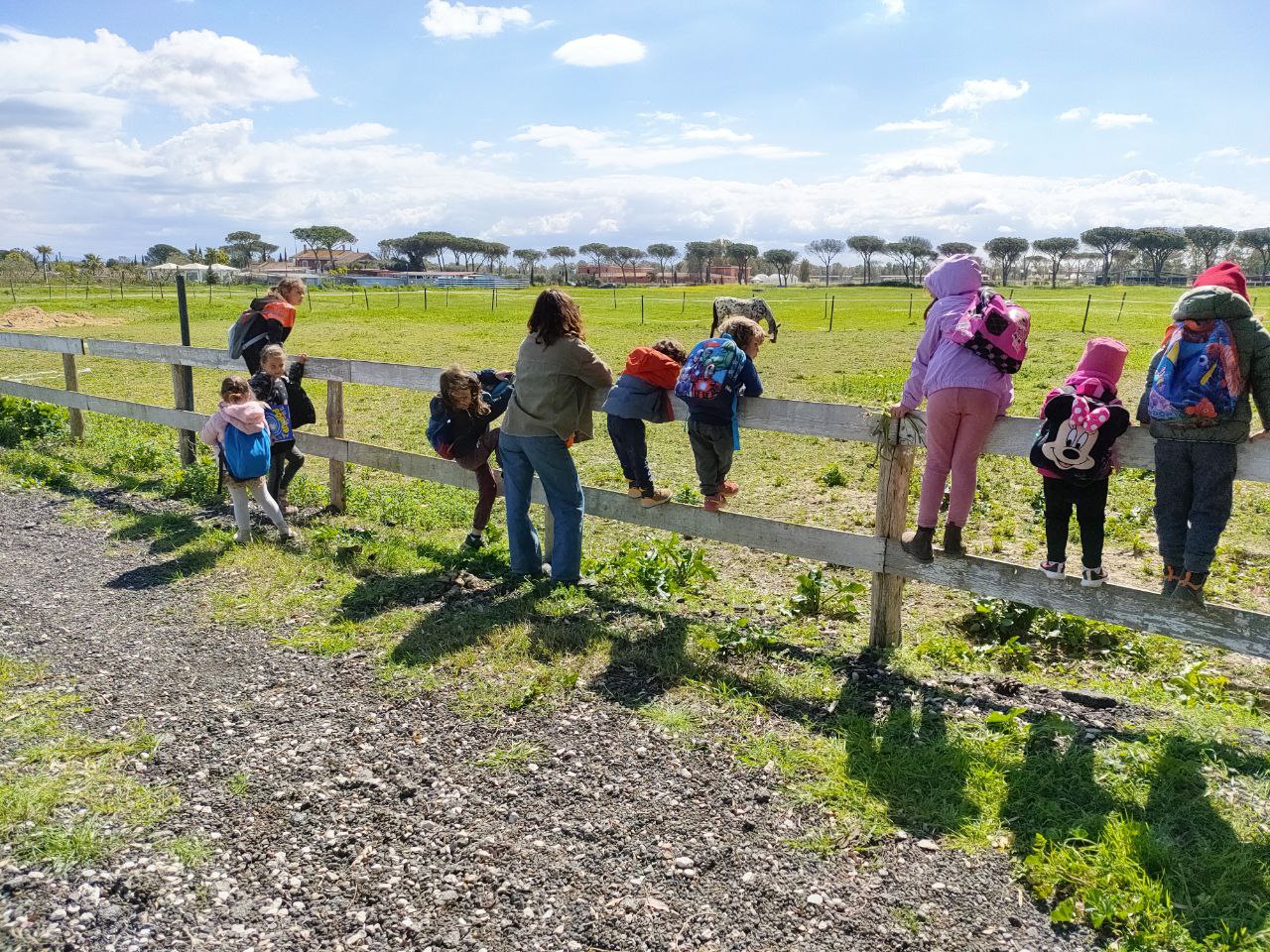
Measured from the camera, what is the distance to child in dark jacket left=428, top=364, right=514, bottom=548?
6.49 metres

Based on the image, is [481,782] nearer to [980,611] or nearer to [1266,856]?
[1266,856]

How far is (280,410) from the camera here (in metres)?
7.56

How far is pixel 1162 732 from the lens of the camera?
13.4 feet

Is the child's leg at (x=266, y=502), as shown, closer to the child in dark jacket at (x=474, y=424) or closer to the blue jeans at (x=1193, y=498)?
the child in dark jacket at (x=474, y=424)

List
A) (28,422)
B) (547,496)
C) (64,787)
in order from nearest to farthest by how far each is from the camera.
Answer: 1. (64,787)
2. (547,496)
3. (28,422)

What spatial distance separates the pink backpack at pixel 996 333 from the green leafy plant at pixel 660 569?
7.96 ft

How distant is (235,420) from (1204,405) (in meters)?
6.39

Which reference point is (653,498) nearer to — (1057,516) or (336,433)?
(1057,516)

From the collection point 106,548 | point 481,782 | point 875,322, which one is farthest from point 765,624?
point 875,322

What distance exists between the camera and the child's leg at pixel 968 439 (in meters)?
4.51

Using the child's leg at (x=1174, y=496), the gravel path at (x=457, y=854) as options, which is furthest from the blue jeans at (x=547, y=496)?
the child's leg at (x=1174, y=496)

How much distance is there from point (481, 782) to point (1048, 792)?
235 cm

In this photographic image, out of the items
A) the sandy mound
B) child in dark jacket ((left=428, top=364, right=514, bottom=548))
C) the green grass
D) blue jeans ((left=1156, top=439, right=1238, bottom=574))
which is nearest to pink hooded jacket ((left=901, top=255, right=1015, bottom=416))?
blue jeans ((left=1156, top=439, right=1238, bottom=574))

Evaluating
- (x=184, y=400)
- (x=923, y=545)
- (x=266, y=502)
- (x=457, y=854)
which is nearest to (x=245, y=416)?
(x=266, y=502)
